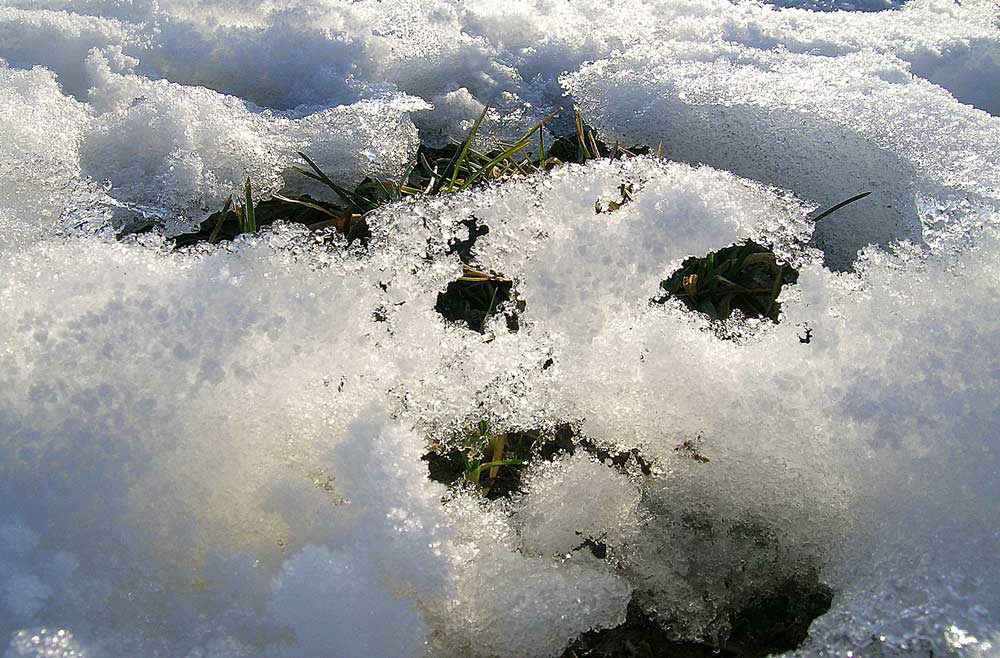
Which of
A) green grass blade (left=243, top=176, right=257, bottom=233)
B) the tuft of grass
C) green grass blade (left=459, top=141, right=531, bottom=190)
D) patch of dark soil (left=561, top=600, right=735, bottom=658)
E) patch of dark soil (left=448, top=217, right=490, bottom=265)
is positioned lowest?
patch of dark soil (left=561, top=600, right=735, bottom=658)

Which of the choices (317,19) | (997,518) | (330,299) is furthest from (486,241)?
(317,19)

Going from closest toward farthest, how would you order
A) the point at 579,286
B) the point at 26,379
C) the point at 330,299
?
the point at 26,379, the point at 330,299, the point at 579,286

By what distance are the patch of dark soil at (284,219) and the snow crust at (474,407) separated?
0.04m

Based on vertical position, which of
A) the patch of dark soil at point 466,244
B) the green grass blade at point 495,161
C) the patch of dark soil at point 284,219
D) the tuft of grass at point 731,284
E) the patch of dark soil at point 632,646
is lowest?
the patch of dark soil at point 632,646

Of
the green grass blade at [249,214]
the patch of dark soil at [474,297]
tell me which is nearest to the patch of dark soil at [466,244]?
the patch of dark soil at [474,297]

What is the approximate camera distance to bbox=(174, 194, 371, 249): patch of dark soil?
5.18 ft

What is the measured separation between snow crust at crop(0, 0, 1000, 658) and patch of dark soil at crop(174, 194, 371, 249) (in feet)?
0.14

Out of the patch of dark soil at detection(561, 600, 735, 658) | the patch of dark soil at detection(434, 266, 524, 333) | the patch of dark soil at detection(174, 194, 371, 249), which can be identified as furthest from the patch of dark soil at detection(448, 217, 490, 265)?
the patch of dark soil at detection(561, 600, 735, 658)

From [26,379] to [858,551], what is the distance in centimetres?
108

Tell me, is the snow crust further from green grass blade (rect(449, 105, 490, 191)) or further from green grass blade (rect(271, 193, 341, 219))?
green grass blade (rect(449, 105, 490, 191))

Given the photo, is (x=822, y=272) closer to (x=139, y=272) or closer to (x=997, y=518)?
(x=997, y=518)

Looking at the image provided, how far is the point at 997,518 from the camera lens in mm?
1035

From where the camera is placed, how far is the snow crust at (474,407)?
3.15 ft

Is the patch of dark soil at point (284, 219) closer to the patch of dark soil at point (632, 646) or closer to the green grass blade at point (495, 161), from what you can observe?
the green grass blade at point (495, 161)
